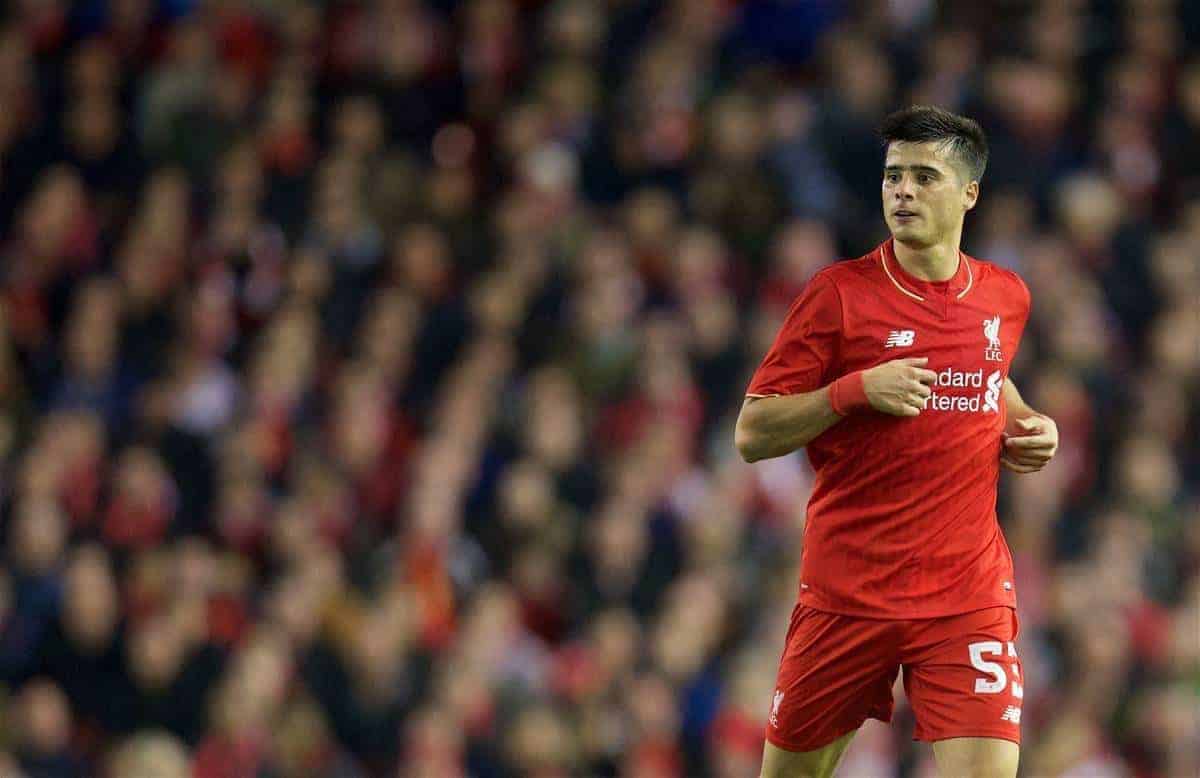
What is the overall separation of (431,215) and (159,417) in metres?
2.14

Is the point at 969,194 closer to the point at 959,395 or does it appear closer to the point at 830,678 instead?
the point at 959,395

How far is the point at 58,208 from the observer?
451 inches

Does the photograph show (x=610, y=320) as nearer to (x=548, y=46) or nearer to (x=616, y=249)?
(x=616, y=249)

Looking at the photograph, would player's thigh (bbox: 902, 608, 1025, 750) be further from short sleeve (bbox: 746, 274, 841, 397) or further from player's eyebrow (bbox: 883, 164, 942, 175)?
player's eyebrow (bbox: 883, 164, 942, 175)

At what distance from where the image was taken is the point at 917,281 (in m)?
5.86

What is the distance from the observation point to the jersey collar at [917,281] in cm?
584

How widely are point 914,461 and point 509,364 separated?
5618 mm

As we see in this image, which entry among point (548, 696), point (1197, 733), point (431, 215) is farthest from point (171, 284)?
point (1197, 733)

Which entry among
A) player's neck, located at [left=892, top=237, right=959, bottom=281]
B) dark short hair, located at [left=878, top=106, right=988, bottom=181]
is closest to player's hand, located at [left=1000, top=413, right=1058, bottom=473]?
player's neck, located at [left=892, top=237, right=959, bottom=281]

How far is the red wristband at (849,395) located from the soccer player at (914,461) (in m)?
0.01

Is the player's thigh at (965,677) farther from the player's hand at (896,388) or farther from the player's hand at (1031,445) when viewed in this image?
the player's hand at (896,388)

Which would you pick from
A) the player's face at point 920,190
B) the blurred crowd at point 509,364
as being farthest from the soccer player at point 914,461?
the blurred crowd at point 509,364

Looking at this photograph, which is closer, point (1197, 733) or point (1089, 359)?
point (1197, 733)

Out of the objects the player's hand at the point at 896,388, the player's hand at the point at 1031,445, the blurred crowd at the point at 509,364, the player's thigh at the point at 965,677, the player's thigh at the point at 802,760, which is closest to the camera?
the player's hand at the point at 896,388
